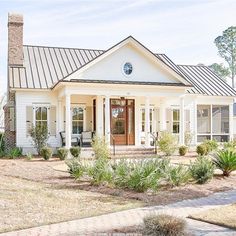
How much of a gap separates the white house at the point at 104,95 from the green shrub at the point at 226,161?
865 cm

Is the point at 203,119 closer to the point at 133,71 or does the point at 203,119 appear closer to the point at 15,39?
the point at 133,71

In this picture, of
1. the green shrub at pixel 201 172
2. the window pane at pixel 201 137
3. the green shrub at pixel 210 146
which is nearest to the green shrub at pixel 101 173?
the green shrub at pixel 201 172

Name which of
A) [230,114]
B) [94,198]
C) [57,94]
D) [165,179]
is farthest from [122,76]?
[94,198]

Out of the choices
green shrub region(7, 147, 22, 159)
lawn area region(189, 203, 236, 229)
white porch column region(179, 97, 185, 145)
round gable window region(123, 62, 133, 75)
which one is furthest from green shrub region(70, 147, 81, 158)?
lawn area region(189, 203, 236, 229)

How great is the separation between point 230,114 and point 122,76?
341 inches

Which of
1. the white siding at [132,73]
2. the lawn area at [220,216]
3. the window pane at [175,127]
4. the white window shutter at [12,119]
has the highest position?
the white siding at [132,73]

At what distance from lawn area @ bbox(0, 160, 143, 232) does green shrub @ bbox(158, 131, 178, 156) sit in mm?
9464

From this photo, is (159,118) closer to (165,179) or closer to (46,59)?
(46,59)

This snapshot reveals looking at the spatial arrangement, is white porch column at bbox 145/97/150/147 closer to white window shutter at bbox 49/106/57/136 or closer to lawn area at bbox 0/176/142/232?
white window shutter at bbox 49/106/57/136

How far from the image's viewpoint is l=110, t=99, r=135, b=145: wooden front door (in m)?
25.2

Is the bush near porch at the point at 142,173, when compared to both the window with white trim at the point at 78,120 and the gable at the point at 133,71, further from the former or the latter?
the window with white trim at the point at 78,120

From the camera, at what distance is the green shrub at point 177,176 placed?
42.1 feet

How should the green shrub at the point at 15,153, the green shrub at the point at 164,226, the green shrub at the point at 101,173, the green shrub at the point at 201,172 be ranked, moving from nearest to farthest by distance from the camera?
the green shrub at the point at 164,226 < the green shrub at the point at 101,173 < the green shrub at the point at 201,172 < the green shrub at the point at 15,153

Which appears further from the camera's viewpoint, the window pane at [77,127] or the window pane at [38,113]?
the window pane at [77,127]
